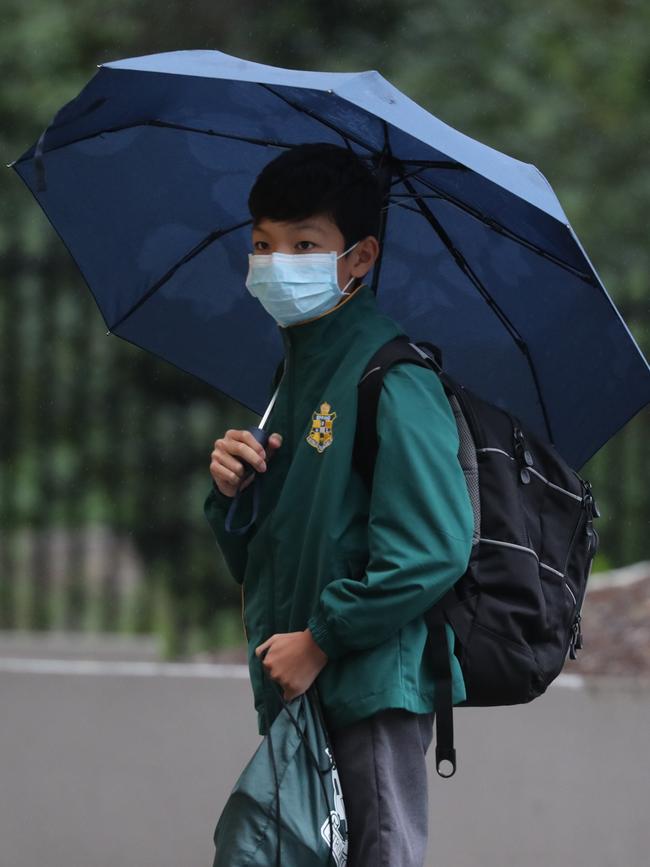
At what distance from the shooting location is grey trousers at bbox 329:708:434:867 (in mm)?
2648

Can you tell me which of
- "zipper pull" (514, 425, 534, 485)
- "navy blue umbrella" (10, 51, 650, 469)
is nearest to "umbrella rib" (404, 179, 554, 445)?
"navy blue umbrella" (10, 51, 650, 469)

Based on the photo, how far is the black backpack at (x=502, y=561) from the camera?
269cm

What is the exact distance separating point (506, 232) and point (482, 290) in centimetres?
24

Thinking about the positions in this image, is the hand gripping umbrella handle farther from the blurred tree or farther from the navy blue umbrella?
the blurred tree

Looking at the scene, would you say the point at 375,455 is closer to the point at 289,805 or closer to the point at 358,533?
the point at 358,533

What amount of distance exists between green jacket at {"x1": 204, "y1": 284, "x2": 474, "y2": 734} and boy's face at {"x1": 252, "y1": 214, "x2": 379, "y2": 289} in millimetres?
93

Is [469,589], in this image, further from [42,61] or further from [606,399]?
[42,61]

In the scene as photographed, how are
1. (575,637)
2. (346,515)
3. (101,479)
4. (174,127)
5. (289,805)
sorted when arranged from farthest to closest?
1. (101,479)
2. (174,127)
3. (575,637)
4. (346,515)
5. (289,805)

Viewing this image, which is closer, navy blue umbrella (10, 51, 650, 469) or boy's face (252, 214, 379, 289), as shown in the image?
boy's face (252, 214, 379, 289)

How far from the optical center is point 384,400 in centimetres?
268

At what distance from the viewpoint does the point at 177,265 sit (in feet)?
11.7

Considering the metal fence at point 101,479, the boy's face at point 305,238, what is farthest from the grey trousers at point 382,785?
the metal fence at point 101,479

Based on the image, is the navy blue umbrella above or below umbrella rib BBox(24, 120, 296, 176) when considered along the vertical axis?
below

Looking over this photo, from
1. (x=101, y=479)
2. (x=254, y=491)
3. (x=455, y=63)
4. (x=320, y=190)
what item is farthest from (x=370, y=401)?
(x=455, y=63)
